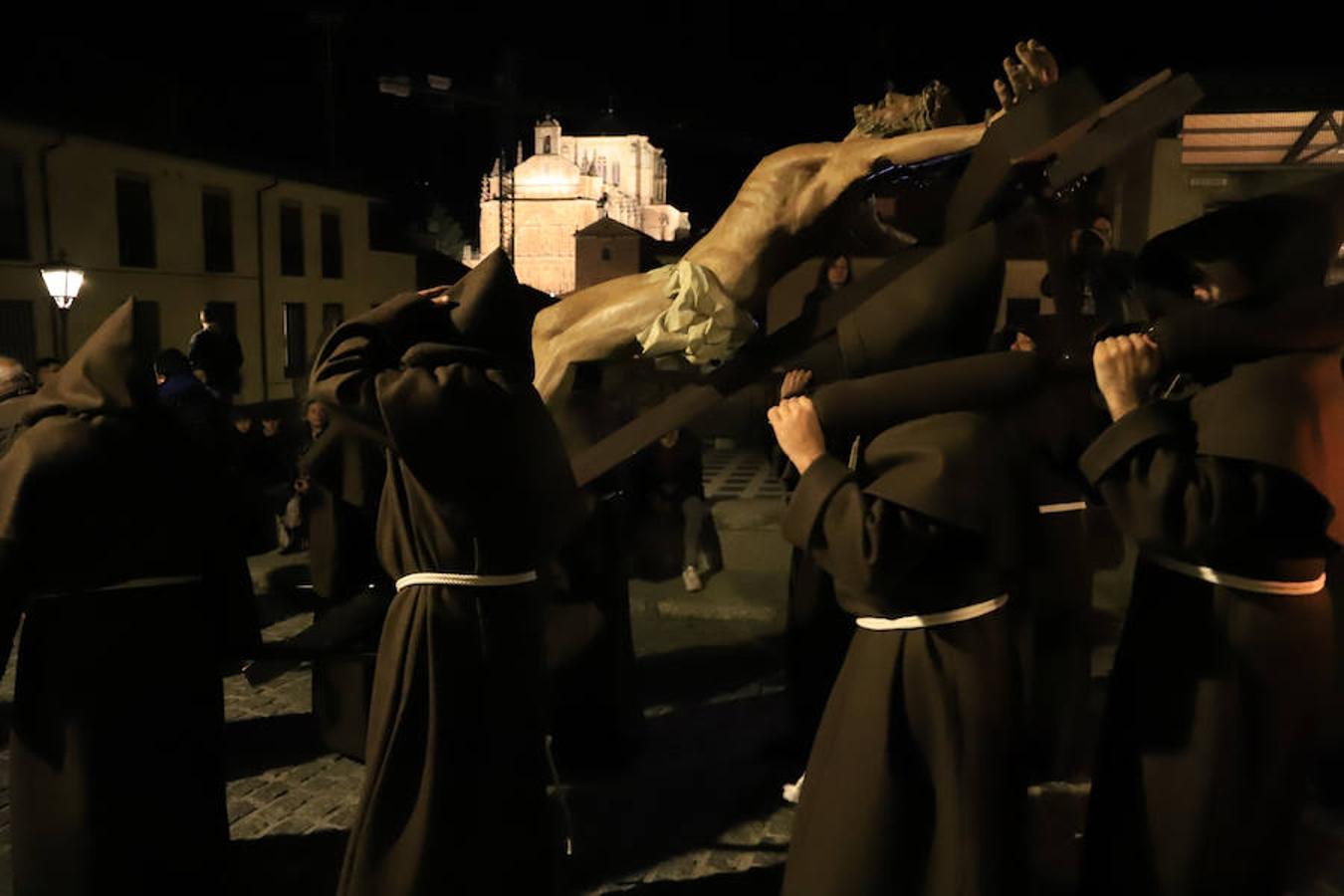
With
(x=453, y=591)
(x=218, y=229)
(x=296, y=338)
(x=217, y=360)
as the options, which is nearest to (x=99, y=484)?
(x=453, y=591)

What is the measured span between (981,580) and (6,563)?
2.88 m

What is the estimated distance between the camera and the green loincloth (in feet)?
15.0

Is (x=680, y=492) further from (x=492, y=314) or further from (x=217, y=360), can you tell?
(x=492, y=314)

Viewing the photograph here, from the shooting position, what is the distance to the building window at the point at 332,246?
1120 inches

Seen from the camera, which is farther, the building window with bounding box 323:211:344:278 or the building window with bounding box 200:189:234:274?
the building window with bounding box 323:211:344:278

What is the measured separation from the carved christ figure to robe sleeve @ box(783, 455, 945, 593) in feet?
6.46

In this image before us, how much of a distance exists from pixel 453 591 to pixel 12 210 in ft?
67.3

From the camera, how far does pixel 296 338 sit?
27562 millimetres

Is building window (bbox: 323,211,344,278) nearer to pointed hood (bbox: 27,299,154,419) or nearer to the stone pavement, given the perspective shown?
the stone pavement

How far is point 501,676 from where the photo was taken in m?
2.98

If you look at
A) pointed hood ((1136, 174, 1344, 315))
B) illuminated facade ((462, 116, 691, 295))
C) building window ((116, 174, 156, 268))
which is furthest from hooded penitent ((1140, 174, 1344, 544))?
illuminated facade ((462, 116, 691, 295))

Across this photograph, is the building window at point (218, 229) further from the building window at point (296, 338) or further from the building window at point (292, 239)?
the building window at point (296, 338)

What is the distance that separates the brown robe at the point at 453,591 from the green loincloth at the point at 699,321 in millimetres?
1573

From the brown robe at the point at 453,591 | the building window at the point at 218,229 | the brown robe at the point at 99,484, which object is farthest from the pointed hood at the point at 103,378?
the building window at the point at 218,229
